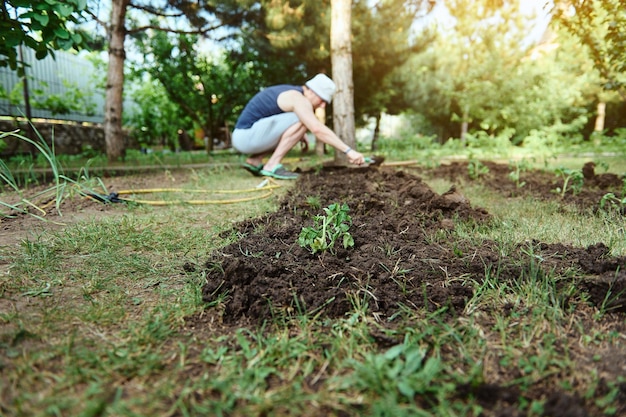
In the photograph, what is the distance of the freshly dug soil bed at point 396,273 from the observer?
4.26ft

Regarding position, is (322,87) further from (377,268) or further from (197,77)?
(197,77)

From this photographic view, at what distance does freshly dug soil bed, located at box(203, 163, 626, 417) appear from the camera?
130cm

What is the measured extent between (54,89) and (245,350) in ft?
33.3

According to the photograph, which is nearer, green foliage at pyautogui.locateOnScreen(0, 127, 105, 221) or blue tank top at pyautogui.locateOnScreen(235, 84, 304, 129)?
green foliage at pyautogui.locateOnScreen(0, 127, 105, 221)

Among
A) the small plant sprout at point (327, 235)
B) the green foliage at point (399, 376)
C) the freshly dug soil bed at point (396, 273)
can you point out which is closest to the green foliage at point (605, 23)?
the freshly dug soil bed at point (396, 273)

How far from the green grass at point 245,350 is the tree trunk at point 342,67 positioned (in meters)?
3.98

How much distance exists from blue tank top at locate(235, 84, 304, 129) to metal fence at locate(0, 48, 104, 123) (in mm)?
4071

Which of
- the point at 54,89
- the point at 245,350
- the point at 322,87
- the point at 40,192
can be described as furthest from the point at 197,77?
the point at 245,350

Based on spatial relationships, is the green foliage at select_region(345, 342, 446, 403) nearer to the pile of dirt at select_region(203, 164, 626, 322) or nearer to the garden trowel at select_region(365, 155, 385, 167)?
the pile of dirt at select_region(203, 164, 626, 322)

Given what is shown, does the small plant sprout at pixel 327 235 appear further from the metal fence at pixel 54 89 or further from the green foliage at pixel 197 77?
the green foliage at pixel 197 77

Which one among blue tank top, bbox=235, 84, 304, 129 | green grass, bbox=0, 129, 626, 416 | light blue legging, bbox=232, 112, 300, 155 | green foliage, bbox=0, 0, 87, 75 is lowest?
green grass, bbox=0, 129, 626, 416

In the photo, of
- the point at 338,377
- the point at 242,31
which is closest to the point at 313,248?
the point at 338,377

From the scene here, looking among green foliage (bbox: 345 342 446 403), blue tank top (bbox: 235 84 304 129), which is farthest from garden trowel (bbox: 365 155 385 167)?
green foliage (bbox: 345 342 446 403)

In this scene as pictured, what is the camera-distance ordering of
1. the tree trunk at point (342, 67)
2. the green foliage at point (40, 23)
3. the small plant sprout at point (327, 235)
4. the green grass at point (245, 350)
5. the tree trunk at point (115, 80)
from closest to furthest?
the green grass at point (245, 350)
the small plant sprout at point (327, 235)
the green foliage at point (40, 23)
the tree trunk at point (342, 67)
the tree trunk at point (115, 80)
